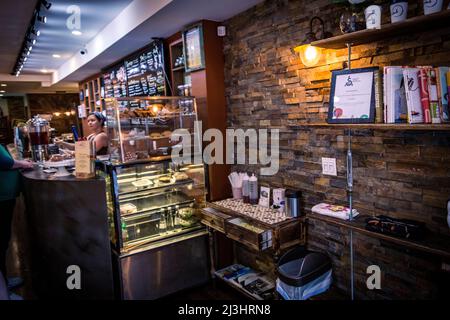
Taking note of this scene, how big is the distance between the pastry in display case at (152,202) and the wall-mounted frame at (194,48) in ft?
1.48

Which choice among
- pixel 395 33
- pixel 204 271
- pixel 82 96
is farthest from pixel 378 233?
pixel 82 96

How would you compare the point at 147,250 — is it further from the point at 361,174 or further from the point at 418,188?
the point at 418,188

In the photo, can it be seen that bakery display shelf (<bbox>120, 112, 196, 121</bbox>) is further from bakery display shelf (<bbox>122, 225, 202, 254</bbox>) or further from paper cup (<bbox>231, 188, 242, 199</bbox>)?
bakery display shelf (<bbox>122, 225, 202, 254</bbox>)

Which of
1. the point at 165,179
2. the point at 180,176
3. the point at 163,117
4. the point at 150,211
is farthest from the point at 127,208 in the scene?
the point at 163,117

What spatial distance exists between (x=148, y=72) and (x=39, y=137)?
1.70 metres

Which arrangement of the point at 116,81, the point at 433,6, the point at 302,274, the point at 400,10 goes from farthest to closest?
the point at 116,81
the point at 302,274
the point at 400,10
the point at 433,6

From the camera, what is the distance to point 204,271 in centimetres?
347

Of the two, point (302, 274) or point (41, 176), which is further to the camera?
point (41, 176)

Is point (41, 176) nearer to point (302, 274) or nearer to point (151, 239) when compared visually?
point (151, 239)

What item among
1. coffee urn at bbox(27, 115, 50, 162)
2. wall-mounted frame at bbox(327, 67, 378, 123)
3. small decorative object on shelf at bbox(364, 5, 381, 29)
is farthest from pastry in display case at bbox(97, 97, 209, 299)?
small decorative object on shelf at bbox(364, 5, 381, 29)

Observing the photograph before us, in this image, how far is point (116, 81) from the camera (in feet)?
19.7

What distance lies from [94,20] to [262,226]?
142 inches

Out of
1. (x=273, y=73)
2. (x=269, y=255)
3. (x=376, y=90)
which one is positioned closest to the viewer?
(x=376, y=90)

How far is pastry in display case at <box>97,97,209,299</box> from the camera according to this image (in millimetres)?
2990
